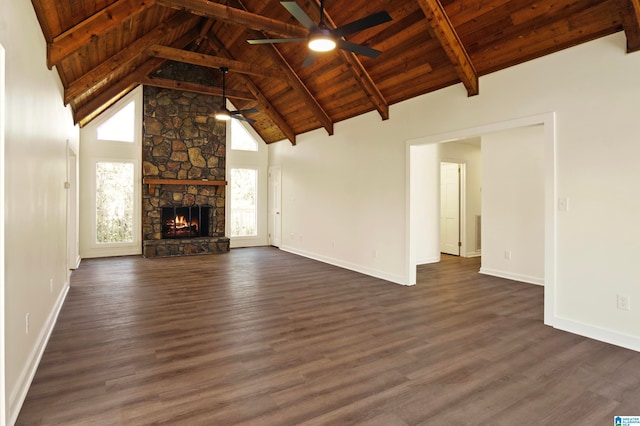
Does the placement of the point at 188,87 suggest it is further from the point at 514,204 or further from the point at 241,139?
Result: the point at 514,204

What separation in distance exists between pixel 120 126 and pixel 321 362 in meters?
7.78

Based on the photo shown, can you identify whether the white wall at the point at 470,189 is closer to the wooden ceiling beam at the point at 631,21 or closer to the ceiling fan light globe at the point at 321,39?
the wooden ceiling beam at the point at 631,21

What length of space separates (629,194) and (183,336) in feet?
14.5

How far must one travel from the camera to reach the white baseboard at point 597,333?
321 centimetres

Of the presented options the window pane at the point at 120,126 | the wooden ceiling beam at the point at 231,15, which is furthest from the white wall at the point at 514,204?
the window pane at the point at 120,126

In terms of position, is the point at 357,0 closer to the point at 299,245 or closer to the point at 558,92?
the point at 558,92

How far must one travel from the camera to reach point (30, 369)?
2.60 meters

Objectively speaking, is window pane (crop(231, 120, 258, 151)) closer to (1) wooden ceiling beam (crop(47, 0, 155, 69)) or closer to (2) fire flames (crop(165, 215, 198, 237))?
(2) fire flames (crop(165, 215, 198, 237))

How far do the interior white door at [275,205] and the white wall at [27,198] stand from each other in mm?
5931

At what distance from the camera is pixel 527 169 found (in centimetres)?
584

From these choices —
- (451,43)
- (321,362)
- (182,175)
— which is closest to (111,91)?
(182,175)

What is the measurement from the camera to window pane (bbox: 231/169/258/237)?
9.78 m

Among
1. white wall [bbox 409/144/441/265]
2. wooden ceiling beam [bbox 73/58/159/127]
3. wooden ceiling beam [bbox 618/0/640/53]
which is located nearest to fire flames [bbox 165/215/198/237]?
wooden ceiling beam [bbox 73/58/159/127]

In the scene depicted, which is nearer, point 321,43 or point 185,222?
point 321,43
